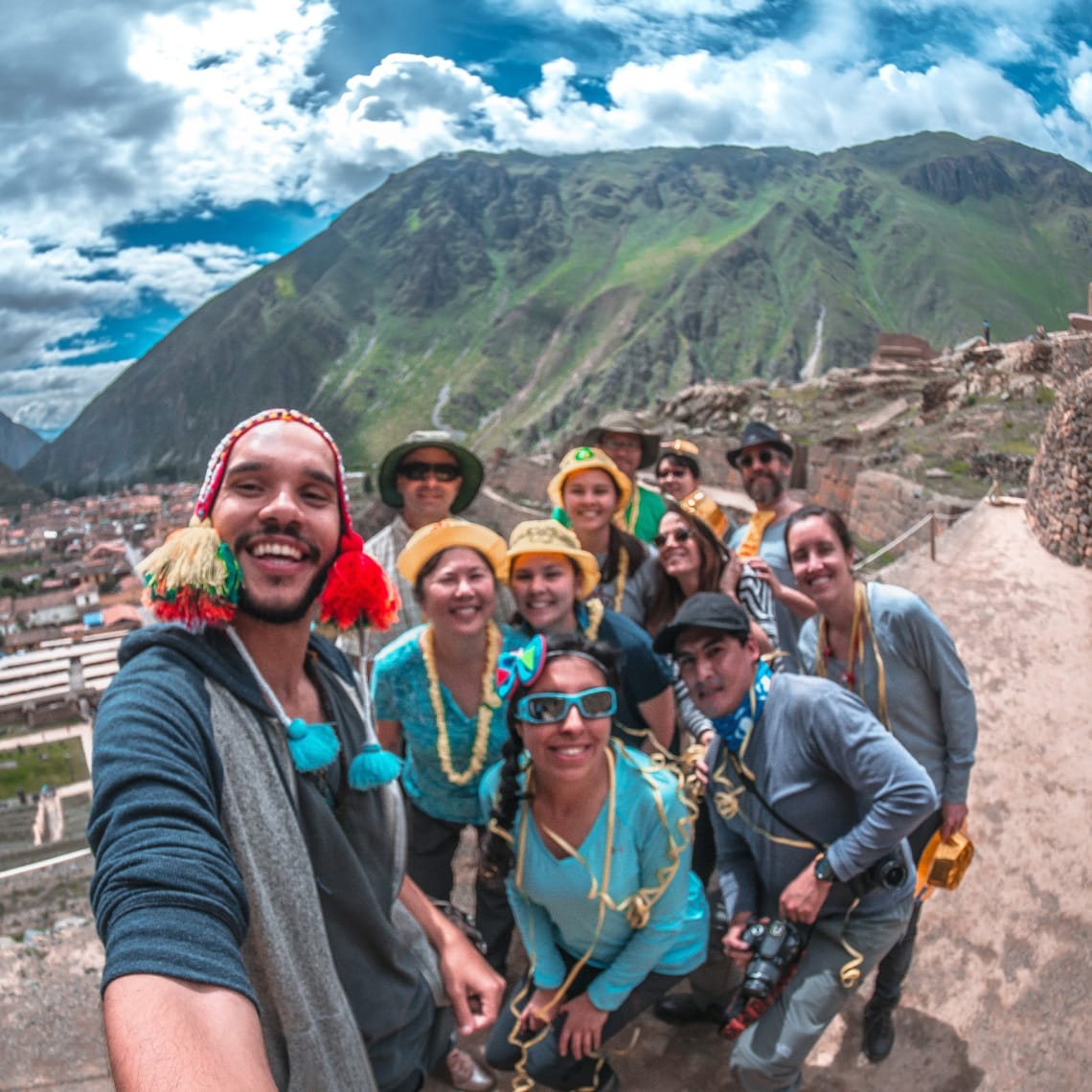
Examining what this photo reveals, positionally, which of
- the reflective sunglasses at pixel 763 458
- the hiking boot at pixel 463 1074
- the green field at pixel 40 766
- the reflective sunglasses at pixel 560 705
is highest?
the reflective sunglasses at pixel 763 458

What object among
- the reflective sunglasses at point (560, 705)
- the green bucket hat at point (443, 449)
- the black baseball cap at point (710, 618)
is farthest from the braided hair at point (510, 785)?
the green bucket hat at point (443, 449)

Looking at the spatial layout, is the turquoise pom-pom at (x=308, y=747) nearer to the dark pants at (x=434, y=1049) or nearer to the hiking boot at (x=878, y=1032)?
the dark pants at (x=434, y=1049)

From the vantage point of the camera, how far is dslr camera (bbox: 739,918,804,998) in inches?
107

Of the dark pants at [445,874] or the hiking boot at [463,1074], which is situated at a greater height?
the dark pants at [445,874]

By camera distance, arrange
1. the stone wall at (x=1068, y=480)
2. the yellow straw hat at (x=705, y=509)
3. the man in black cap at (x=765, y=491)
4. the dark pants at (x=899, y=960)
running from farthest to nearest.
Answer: the stone wall at (x=1068, y=480)
the yellow straw hat at (x=705, y=509)
the man in black cap at (x=765, y=491)
the dark pants at (x=899, y=960)

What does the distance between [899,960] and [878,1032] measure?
13.7 inches

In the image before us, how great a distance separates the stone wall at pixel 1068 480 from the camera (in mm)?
8516

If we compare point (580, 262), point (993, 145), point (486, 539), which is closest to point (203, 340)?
point (580, 262)

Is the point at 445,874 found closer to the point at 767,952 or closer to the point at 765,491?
the point at 767,952

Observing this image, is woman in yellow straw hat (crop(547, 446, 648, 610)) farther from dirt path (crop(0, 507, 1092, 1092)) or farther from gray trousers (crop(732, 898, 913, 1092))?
dirt path (crop(0, 507, 1092, 1092))

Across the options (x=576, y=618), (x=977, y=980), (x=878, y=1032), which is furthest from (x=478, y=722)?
(x=977, y=980)

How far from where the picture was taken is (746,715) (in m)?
2.86

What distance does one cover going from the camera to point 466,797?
325cm

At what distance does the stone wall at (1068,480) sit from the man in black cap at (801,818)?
7436 millimetres
